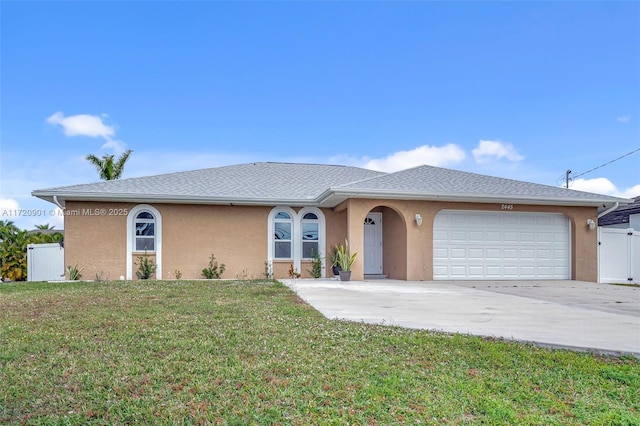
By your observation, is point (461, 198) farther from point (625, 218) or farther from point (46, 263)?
point (46, 263)

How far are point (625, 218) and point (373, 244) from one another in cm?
1453

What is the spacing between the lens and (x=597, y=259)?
15.9 metres

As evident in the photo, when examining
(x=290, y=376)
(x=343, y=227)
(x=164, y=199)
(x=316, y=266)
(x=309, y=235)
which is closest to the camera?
(x=290, y=376)

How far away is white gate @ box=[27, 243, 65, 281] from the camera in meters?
16.7

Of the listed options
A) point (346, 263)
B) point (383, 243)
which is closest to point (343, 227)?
point (383, 243)

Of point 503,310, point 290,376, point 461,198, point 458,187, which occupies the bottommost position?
point 503,310

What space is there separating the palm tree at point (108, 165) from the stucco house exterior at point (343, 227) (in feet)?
47.1

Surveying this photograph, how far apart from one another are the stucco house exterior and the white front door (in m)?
0.04

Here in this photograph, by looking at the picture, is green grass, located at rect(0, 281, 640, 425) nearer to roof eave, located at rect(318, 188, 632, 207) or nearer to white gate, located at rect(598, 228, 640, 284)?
roof eave, located at rect(318, 188, 632, 207)

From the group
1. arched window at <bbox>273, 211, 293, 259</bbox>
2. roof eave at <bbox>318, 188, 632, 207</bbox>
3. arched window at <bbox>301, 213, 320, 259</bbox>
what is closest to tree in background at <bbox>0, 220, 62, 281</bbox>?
arched window at <bbox>273, 211, 293, 259</bbox>

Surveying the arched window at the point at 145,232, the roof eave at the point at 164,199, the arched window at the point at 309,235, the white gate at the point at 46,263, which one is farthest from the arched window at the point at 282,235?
the white gate at the point at 46,263

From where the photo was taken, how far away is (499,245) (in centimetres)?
1538

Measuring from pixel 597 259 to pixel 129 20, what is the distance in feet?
58.1

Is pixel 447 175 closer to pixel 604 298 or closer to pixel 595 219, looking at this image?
pixel 595 219
